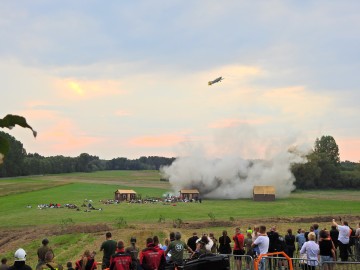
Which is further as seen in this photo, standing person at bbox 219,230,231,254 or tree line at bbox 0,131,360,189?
tree line at bbox 0,131,360,189

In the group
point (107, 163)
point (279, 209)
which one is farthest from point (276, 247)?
point (107, 163)

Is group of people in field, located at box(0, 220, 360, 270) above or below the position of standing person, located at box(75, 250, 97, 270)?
above

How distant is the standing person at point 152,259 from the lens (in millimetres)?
12023

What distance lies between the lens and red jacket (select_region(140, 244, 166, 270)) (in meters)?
12.0

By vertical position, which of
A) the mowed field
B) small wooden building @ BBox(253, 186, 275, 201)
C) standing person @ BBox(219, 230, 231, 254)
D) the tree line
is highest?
the tree line

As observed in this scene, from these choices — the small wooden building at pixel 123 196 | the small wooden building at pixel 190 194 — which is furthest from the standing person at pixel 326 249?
the small wooden building at pixel 190 194

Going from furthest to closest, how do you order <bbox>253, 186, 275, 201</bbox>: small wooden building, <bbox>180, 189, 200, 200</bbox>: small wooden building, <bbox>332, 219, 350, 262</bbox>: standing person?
<bbox>180, 189, 200, 200</bbox>: small wooden building, <bbox>253, 186, 275, 201</bbox>: small wooden building, <bbox>332, 219, 350, 262</bbox>: standing person

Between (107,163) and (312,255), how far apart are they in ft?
617

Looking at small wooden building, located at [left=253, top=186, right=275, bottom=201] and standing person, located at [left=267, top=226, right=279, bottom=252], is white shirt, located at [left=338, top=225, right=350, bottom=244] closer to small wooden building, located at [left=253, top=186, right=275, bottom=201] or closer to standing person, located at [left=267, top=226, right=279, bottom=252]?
standing person, located at [left=267, top=226, right=279, bottom=252]

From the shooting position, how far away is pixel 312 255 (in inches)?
549

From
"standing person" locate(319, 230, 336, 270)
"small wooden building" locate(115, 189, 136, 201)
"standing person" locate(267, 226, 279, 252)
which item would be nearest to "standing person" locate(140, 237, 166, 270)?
"standing person" locate(319, 230, 336, 270)

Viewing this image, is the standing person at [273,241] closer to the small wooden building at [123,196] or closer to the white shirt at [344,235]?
the white shirt at [344,235]

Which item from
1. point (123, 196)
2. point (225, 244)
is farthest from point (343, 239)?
point (123, 196)

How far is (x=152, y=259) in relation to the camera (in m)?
12.1
